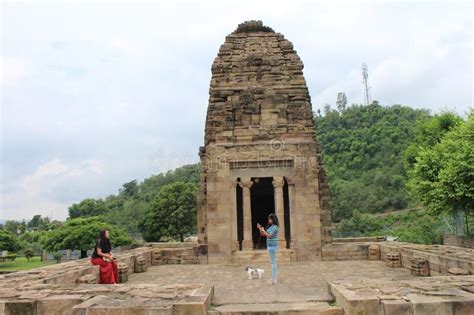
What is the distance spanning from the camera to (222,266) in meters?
14.7

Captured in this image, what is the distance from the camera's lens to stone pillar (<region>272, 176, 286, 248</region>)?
1570cm

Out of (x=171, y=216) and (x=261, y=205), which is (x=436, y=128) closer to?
(x=261, y=205)

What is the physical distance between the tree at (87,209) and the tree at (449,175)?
60606mm

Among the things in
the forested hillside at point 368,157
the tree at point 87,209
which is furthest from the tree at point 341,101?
the tree at point 87,209

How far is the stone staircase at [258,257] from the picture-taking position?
49.8 feet

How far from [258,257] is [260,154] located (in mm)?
3944

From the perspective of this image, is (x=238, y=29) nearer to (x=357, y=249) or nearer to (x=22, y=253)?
(x=357, y=249)

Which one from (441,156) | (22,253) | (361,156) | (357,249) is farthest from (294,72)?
(361,156)

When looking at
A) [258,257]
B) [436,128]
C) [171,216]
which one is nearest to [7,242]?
[171,216]

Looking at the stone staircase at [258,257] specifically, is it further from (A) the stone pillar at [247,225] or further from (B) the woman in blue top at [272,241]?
(B) the woman in blue top at [272,241]

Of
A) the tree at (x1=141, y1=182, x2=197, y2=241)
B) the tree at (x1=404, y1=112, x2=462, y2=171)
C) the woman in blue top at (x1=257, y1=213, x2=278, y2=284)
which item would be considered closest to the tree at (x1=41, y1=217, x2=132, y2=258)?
the tree at (x1=141, y1=182, x2=197, y2=241)

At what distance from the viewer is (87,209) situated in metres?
72.7

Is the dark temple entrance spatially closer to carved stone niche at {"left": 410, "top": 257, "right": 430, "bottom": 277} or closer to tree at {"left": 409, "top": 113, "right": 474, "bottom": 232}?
tree at {"left": 409, "top": 113, "right": 474, "bottom": 232}

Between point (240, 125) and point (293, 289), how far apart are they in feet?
29.2
